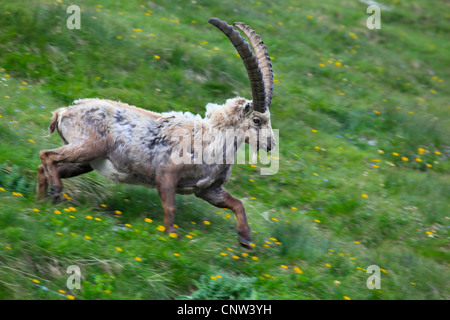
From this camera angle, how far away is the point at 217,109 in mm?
7395

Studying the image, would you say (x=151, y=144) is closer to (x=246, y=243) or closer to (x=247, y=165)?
(x=246, y=243)

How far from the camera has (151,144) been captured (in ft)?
22.9

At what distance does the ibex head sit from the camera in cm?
676

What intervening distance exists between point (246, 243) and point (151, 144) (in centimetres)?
175

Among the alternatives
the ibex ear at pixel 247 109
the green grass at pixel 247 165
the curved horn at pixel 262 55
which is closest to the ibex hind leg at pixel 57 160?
the green grass at pixel 247 165

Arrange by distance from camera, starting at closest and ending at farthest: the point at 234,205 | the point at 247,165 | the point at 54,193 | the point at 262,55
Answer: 1. the point at 54,193
2. the point at 234,205
3. the point at 262,55
4. the point at 247,165

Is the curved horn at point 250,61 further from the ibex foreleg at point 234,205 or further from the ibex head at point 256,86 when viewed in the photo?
the ibex foreleg at point 234,205

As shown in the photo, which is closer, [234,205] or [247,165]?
[234,205]

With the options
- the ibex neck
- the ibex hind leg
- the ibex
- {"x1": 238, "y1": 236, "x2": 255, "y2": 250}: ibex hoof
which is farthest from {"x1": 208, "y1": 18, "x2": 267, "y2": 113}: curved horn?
the ibex hind leg

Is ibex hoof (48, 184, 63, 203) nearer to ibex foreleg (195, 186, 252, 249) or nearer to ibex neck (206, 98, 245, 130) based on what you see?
ibex foreleg (195, 186, 252, 249)

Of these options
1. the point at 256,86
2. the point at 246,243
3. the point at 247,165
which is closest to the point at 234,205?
the point at 246,243

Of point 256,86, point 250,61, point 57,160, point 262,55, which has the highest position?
point 262,55

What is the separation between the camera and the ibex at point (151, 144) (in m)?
6.77

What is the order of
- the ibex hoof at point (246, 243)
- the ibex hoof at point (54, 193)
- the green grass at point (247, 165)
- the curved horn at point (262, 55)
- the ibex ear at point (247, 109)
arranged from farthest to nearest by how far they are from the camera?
1. the curved horn at point (262, 55)
2. the ibex ear at point (247, 109)
3. the ibex hoof at point (246, 243)
4. the ibex hoof at point (54, 193)
5. the green grass at point (247, 165)
